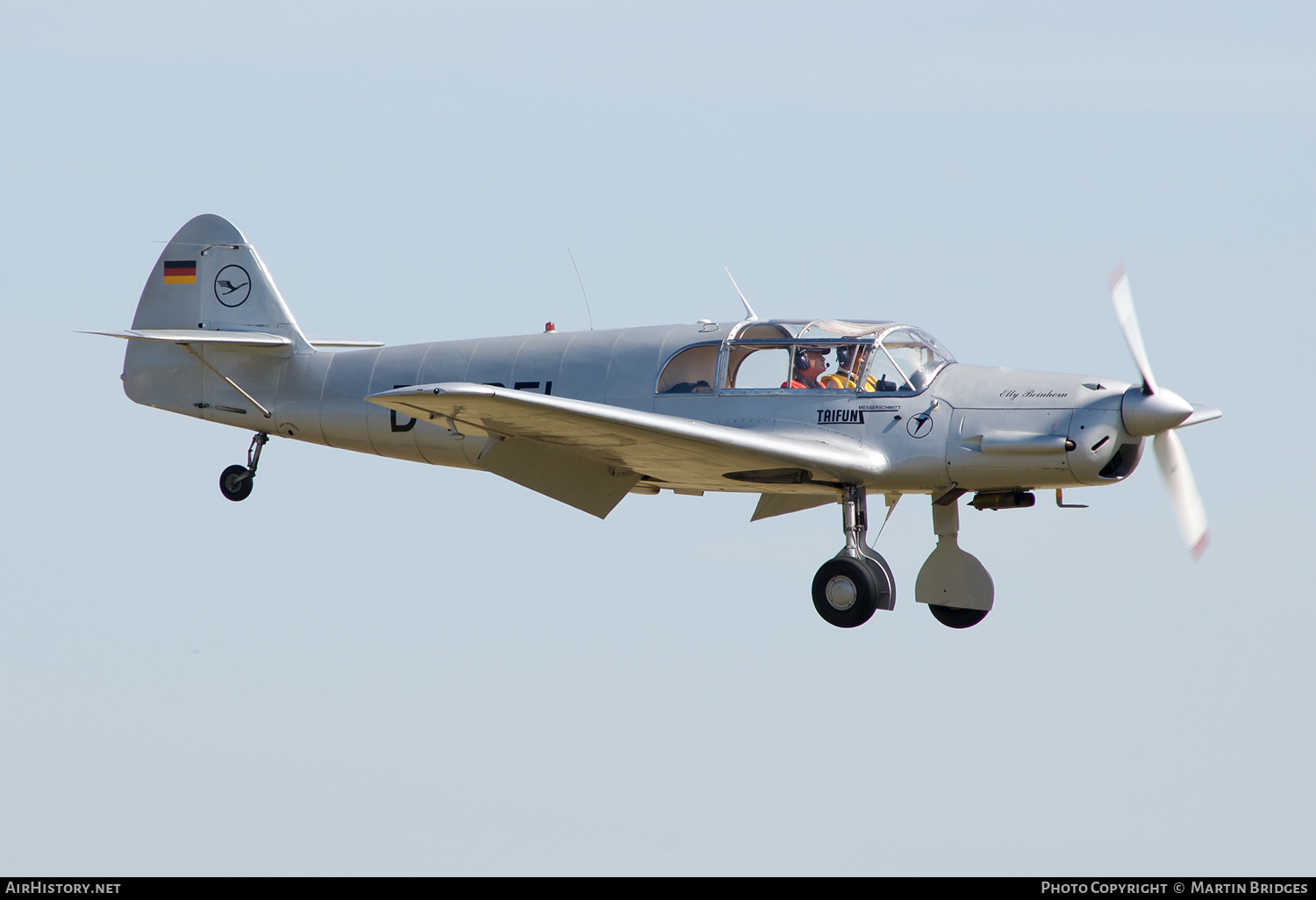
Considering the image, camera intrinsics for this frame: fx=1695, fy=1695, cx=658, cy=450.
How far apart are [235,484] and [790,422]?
6369mm

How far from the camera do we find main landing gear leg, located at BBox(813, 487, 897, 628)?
565 inches

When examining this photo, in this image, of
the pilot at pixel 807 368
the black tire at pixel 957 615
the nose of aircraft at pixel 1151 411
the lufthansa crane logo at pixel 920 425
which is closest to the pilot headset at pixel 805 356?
the pilot at pixel 807 368

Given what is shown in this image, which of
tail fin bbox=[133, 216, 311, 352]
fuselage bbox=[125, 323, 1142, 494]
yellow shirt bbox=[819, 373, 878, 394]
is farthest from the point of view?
tail fin bbox=[133, 216, 311, 352]

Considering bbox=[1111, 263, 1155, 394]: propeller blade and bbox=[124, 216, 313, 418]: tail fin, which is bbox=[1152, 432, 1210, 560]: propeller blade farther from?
bbox=[124, 216, 313, 418]: tail fin

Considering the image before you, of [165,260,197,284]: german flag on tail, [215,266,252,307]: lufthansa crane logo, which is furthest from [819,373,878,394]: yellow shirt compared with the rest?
[165,260,197,284]: german flag on tail

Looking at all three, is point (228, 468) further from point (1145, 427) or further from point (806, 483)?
point (1145, 427)

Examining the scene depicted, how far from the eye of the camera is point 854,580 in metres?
14.4

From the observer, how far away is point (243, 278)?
18.4 m

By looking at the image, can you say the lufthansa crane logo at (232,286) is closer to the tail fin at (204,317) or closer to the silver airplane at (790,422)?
the tail fin at (204,317)

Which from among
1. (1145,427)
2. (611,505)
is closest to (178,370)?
(611,505)

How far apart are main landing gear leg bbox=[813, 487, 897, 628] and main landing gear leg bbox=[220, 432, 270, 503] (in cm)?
648

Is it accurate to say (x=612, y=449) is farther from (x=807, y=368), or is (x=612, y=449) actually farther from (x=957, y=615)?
(x=957, y=615)

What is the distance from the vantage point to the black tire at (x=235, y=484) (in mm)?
17781

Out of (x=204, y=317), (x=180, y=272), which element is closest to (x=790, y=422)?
(x=204, y=317)
